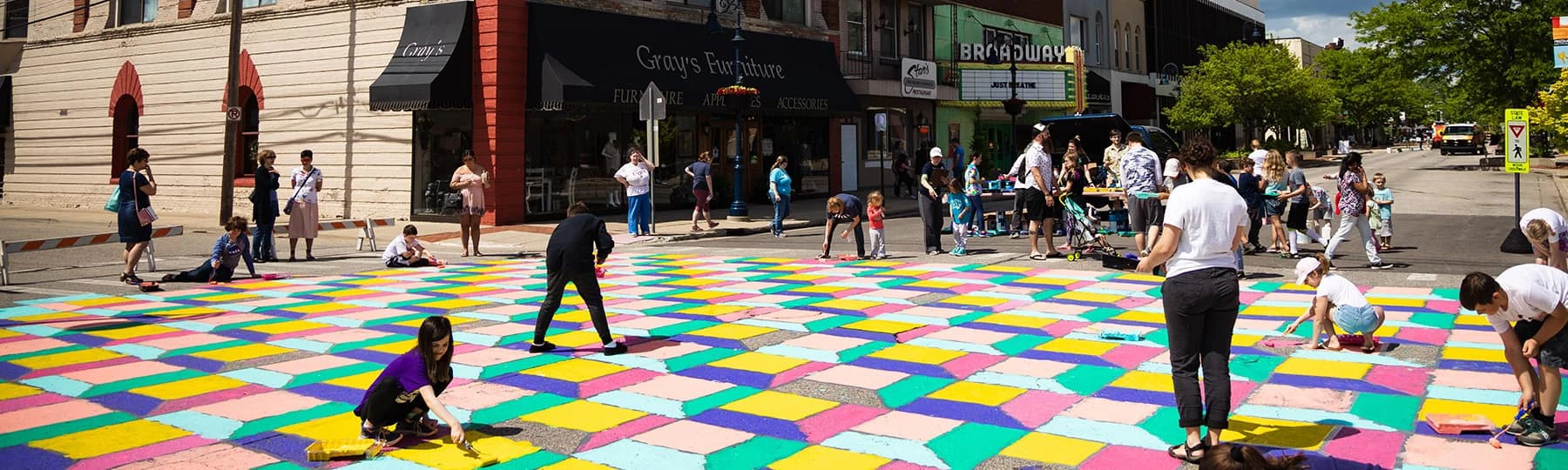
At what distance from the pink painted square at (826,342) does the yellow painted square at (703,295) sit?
2699 millimetres

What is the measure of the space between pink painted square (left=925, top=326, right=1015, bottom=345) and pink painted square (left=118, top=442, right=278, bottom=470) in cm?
503

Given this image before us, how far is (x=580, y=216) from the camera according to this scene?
27.6 feet

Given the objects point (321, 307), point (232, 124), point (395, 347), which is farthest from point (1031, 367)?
point (232, 124)

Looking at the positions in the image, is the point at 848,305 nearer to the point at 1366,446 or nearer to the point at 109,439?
the point at 1366,446

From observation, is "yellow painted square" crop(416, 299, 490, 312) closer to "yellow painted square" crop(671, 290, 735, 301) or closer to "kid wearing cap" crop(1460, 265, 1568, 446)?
"yellow painted square" crop(671, 290, 735, 301)

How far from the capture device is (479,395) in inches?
276

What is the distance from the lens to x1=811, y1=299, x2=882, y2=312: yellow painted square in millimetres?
10664

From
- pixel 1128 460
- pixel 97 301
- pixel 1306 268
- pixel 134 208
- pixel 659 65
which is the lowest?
pixel 1128 460

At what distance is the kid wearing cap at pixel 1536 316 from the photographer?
534 cm

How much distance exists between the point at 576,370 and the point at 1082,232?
8.96m

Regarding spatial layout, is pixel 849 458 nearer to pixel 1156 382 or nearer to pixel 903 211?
pixel 1156 382

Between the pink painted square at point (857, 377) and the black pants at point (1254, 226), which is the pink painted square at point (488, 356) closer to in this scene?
the pink painted square at point (857, 377)

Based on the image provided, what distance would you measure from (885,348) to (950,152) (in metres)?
28.3

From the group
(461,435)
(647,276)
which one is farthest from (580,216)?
(647,276)
